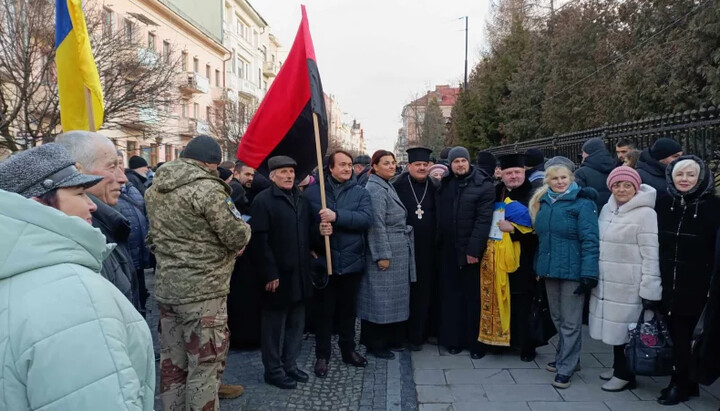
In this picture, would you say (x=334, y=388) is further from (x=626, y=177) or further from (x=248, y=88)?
(x=248, y=88)

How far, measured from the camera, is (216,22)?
135ft

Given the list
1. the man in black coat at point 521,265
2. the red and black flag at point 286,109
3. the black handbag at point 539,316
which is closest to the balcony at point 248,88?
the red and black flag at point 286,109

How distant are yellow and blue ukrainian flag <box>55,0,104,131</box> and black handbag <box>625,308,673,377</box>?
4761mm

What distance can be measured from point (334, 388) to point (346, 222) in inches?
60.5

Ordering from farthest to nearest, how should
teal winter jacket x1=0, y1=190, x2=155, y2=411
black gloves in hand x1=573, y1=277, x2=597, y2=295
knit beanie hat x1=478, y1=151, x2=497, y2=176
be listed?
1. knit beanie hat x1=478, y1=151, x2=497, y2=176
2. black gloves in hand x1=573, y1=277, x2=597, y2=295
3. teal winter jacket x1=0, y1=190, x2=155, y2=411

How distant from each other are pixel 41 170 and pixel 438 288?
193 inches

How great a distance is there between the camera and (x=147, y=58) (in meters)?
14.9

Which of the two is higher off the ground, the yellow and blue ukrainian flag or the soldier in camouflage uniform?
the yellow and blue ukrainian flag

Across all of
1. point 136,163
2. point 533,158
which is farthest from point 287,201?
point 136,163

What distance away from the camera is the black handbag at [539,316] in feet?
17.3

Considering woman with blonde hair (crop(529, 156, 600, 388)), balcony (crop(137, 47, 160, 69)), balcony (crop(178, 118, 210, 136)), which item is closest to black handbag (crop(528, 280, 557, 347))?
woman with blonde hair (crop(529, 156, 600, 388))

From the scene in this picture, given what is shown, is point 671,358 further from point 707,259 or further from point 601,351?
point 601,351

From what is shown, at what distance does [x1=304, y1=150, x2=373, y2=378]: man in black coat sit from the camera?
512 cm

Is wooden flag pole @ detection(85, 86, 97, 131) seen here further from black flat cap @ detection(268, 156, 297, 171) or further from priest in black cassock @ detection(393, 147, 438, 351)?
priest in black cassock @ detection(393, 147, 438, 351)
